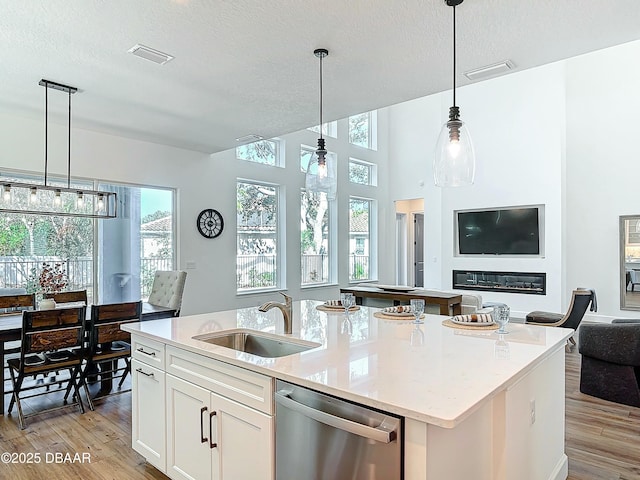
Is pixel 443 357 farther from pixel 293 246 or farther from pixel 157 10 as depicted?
pixel 293 246

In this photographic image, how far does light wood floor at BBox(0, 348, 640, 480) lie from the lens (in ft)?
8.27

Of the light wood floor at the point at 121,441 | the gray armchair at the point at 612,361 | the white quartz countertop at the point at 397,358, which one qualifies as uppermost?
the white quartz countertop at the point at 397,358

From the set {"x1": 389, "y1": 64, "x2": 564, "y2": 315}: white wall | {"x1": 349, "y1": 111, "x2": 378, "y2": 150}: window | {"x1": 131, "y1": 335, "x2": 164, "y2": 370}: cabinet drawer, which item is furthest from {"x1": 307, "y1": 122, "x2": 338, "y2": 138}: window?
{"x1": 131, "y1": 335, "x2": 164, "y2": 370}: cabinet drawer

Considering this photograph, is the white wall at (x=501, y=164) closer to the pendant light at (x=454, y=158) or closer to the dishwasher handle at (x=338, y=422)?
the pendant light at (x=454, y=158)

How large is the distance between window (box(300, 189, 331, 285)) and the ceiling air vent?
15.3ft

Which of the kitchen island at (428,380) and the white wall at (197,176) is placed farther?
the white wall at (197,176)

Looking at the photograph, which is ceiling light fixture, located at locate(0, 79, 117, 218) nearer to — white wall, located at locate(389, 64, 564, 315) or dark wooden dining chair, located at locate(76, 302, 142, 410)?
dark wooden dining chair, located at locate(76, 302, 142, 410)

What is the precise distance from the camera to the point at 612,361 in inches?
143

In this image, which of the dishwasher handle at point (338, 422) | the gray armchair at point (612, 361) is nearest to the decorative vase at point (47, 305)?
the dishwasher handle at point (338, 422)

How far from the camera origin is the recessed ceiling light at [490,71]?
10.4 feet

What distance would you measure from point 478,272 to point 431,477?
7.54m

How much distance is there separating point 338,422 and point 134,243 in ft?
16.4

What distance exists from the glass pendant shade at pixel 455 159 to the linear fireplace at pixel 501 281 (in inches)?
232

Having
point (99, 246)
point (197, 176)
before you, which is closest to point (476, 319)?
point (99, 246)
